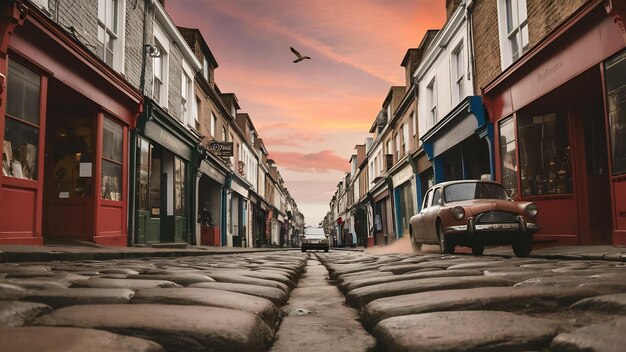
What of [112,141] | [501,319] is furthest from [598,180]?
[112,141]

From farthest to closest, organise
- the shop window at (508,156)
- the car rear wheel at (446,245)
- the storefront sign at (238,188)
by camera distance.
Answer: the storefront sign at (238,188), the shop window at (508,156), the car rear wheel at (446,245)

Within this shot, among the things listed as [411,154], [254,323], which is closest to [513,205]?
[254,323]

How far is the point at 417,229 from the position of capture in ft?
39.5

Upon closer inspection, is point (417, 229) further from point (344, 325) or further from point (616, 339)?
point (616, 339)

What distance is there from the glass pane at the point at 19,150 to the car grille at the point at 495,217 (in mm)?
7740

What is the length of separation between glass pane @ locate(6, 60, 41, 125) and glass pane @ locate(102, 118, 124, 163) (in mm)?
2746

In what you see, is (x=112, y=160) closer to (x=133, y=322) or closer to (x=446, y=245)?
(x=446, y=245)

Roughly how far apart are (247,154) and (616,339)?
33365mm

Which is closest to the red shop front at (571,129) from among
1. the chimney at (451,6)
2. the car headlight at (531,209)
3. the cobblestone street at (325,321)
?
the car headlight at (531,209)

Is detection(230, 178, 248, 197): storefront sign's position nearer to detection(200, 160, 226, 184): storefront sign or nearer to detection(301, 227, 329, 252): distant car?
detection(200, 160, 226, 184): storefront sign

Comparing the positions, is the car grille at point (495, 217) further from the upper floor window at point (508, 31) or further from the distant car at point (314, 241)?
the distant car at point (314, 241)

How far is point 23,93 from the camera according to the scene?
27.2 ft

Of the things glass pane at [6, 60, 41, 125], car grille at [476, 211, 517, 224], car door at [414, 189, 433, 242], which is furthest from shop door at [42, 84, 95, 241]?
car grille at [476, 211, 517, 224]

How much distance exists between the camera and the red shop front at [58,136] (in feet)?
25.9
